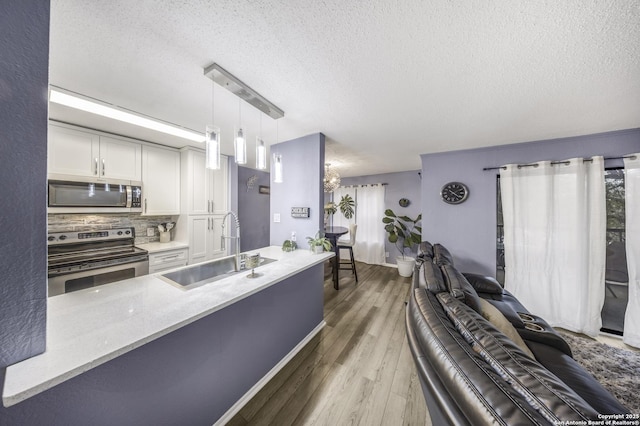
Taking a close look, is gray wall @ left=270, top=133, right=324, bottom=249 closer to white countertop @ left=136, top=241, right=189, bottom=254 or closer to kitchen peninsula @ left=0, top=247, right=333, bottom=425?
kitchen peninsula @ left=0, top=247, right=333, bottom=425

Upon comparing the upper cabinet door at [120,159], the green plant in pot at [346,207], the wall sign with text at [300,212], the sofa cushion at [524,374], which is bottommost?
the sofa cushion at [524,374]

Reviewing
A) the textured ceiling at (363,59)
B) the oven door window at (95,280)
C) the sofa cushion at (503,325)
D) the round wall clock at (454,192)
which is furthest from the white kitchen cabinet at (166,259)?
the round wall clock at (454,192)

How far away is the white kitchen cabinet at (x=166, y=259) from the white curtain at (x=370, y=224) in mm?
3882

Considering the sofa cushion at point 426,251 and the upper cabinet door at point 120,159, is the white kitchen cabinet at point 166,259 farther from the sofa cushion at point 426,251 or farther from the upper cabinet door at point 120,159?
the sofa cushion at point 426,251

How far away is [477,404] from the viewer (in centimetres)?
58

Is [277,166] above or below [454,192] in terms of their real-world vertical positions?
above

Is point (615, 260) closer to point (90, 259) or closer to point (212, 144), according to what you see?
point (212, 144)

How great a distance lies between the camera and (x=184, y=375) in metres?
1.13

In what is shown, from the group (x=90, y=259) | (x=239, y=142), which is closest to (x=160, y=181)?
(x=90, y=259)

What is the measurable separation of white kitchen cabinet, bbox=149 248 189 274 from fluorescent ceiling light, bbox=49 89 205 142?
5.23 feet

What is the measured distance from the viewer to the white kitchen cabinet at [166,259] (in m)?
2.62

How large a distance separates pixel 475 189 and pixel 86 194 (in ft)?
16.4

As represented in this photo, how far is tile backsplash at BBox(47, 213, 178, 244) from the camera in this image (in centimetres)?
236

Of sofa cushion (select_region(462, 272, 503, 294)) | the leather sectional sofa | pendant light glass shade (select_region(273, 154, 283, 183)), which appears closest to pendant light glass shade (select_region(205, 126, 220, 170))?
pendant light glass shade (select_region(273, 154, 283, 183))
